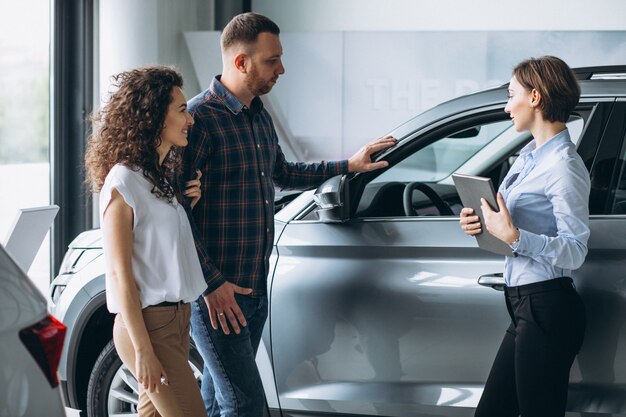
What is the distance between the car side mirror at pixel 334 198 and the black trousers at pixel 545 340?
66 cm

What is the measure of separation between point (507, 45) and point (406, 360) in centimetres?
442

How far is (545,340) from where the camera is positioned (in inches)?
98.0

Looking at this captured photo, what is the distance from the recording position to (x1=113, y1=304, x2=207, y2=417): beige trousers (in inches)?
93.0

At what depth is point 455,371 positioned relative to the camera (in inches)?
116

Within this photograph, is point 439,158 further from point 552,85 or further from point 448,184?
point 552,85

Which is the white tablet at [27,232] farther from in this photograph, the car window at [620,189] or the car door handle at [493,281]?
the car window at [620,189]

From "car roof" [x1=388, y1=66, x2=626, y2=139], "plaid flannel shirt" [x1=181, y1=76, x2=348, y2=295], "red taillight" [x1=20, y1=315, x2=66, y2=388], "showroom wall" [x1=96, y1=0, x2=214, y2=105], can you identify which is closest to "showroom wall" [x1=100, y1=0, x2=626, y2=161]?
"showroom wall" [x1=96, y1=0, x2=214, y2=105]

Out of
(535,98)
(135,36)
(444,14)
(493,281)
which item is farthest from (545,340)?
(444,14)

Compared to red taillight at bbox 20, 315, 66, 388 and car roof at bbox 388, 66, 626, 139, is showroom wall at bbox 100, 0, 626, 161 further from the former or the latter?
red taillight at bbox 20, 315, 66, 388

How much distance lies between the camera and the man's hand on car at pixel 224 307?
263cm

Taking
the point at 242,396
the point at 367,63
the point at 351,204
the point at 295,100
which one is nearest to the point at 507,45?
the point at 367,63

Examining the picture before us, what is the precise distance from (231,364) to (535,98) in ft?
3.65

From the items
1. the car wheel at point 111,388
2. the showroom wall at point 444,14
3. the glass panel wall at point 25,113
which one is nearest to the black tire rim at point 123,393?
the car wheel at point 111,388

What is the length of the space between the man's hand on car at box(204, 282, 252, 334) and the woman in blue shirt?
694 millimetres
